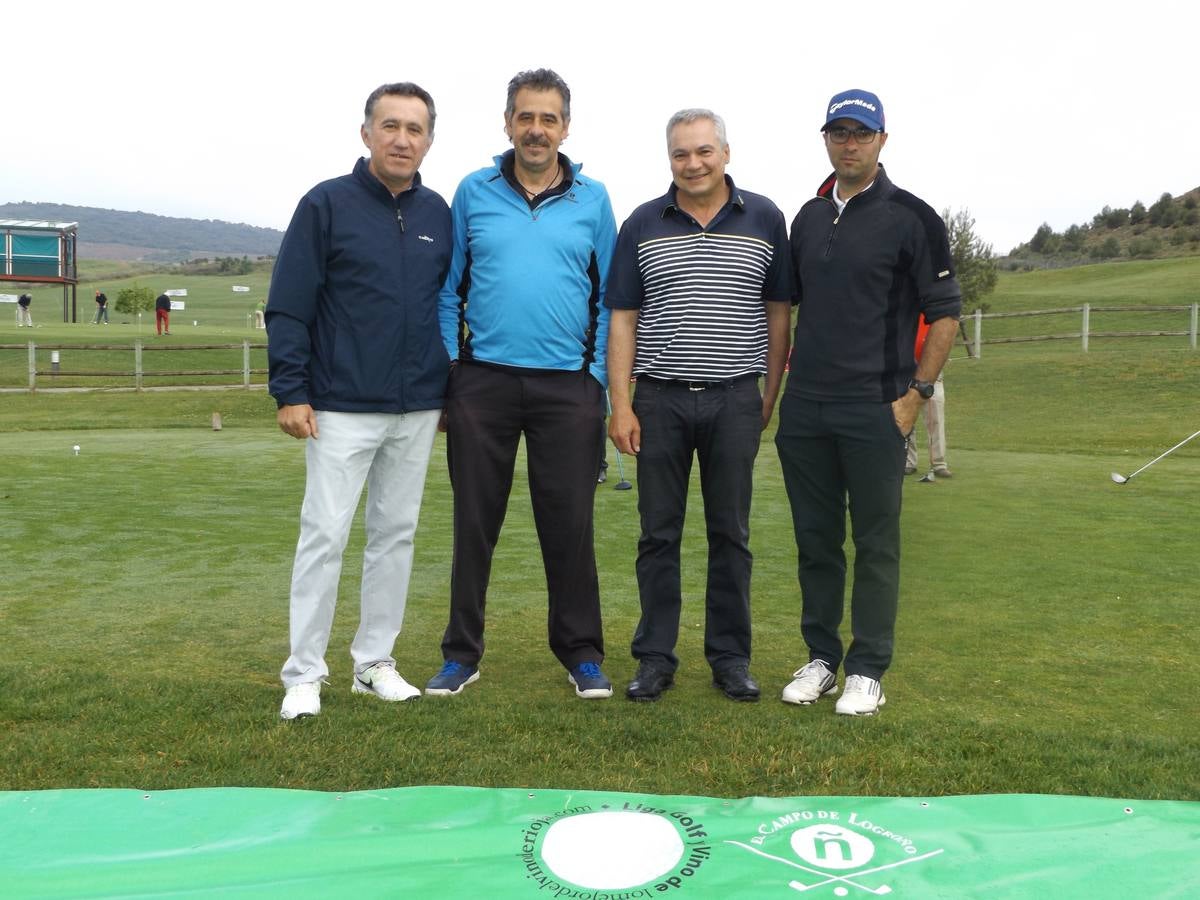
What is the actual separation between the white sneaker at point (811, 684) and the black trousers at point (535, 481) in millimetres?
650

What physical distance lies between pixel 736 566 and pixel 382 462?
4.04 feet

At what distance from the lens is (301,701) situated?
3.40m

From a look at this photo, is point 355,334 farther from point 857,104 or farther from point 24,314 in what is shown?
point 24,314

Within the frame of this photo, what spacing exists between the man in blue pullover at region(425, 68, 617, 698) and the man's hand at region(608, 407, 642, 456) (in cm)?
9

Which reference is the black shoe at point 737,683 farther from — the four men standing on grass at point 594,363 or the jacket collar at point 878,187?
the jacket collar at point 878,187

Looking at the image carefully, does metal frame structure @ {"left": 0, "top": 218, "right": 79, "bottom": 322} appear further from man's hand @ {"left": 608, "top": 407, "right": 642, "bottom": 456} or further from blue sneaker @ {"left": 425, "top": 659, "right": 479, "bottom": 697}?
man's hand @ {"left": 608, "top": 407, "right": 642, "bottom": 456}

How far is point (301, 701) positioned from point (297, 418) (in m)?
0.86

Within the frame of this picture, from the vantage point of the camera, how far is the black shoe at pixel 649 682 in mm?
3633

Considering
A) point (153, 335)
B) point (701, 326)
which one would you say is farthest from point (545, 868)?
point (153, 335)

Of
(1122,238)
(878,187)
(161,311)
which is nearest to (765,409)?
(878,187)

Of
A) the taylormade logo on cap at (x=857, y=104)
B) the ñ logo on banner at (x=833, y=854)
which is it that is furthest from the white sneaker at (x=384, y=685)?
the taylormade logo on cap at (x=857, y=104)

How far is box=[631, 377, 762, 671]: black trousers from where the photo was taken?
371cm

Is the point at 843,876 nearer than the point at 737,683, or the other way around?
the point at 843,876

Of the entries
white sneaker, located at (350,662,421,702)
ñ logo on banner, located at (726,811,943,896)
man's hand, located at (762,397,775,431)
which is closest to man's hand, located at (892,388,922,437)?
man's hand, located at (762,397,775,431)
